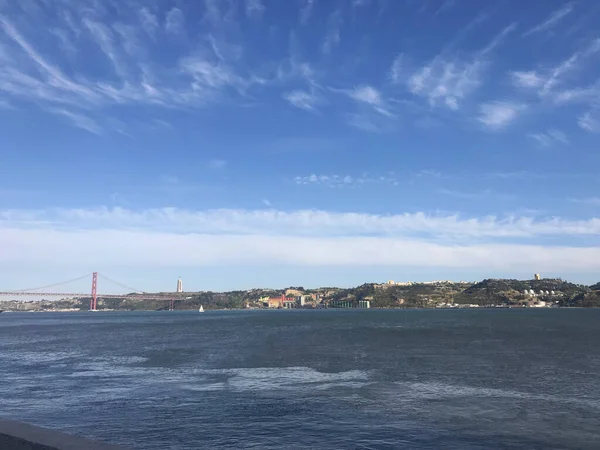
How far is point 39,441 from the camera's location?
13656 mm

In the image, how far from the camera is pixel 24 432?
1488cm

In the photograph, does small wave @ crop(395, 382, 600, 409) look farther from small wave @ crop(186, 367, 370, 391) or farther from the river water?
small wave @ crop(186, 367, 370, 391)

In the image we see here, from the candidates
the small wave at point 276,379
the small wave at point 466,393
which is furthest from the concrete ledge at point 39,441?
the small wave at point 466,393

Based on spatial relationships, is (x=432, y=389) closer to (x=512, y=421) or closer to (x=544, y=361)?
(x=512, y=421)

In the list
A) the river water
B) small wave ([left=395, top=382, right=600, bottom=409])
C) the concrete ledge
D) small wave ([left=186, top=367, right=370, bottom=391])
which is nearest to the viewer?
the concrete ledge

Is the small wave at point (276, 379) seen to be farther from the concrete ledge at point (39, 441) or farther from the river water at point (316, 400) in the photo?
the concrete ledge at point (39, 441)

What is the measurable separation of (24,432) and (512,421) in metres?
19.4

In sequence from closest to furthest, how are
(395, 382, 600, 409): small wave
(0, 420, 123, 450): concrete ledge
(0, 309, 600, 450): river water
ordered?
(0, 420, 123, 450): concrete ledge
(0, 309, 600, 450): river water
(395, 382, 600, 409): small wave

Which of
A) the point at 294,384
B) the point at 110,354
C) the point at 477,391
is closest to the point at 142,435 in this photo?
the point at 294,384

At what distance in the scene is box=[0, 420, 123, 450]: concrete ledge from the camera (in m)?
13.3

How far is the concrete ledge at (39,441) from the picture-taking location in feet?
43.5

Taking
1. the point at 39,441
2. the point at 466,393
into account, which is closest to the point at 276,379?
the point at 466,393

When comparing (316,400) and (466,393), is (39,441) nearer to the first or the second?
(316,400)

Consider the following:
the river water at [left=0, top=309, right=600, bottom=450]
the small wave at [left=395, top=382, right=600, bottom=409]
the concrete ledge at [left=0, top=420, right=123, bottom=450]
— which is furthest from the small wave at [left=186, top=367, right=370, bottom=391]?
the concrete ledge at [left=0, top=420, right=123, bottom=450]
